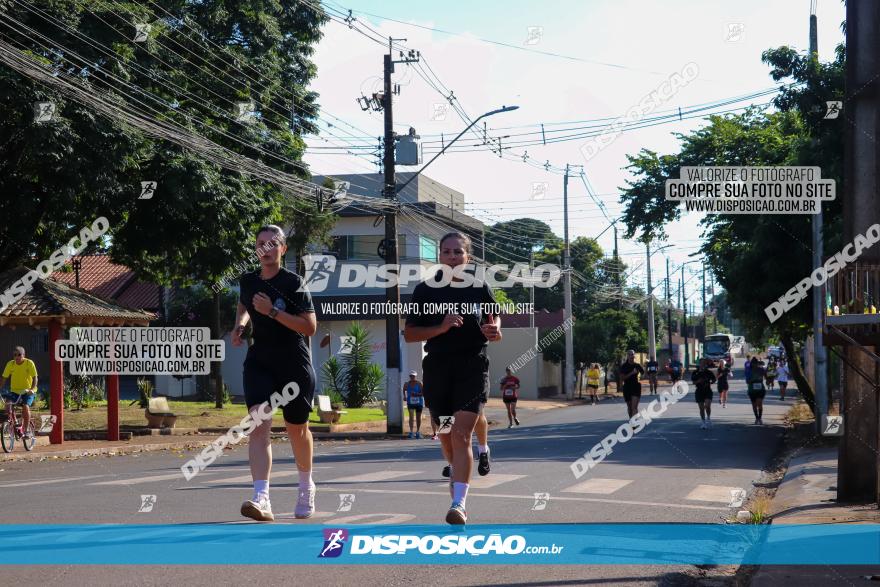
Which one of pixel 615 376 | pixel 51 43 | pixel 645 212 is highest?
pixel 51 43

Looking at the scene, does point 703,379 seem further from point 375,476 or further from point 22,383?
point 22,383

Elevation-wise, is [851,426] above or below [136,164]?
below

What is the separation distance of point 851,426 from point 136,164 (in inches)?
678

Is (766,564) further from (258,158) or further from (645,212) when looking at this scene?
(645,212)

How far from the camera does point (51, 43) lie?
2195 centimetres

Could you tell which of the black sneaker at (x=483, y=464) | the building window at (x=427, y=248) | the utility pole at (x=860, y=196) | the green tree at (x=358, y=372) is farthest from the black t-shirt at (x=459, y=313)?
the building window at (x=427, y=248)

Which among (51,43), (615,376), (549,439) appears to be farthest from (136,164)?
(615,376)

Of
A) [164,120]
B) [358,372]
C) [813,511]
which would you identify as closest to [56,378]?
[164,120]

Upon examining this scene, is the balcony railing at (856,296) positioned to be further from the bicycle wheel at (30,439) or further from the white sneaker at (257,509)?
the bicycle wheel at (30,439)

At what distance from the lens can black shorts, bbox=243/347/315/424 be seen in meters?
6.87

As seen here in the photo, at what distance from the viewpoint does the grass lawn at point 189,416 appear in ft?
91.1

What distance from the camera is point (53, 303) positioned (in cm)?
2217

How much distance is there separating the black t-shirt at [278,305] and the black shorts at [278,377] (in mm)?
42

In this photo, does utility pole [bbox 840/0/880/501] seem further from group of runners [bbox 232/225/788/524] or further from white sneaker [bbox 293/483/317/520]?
white sneaker [bbox 293/483/317/520]
